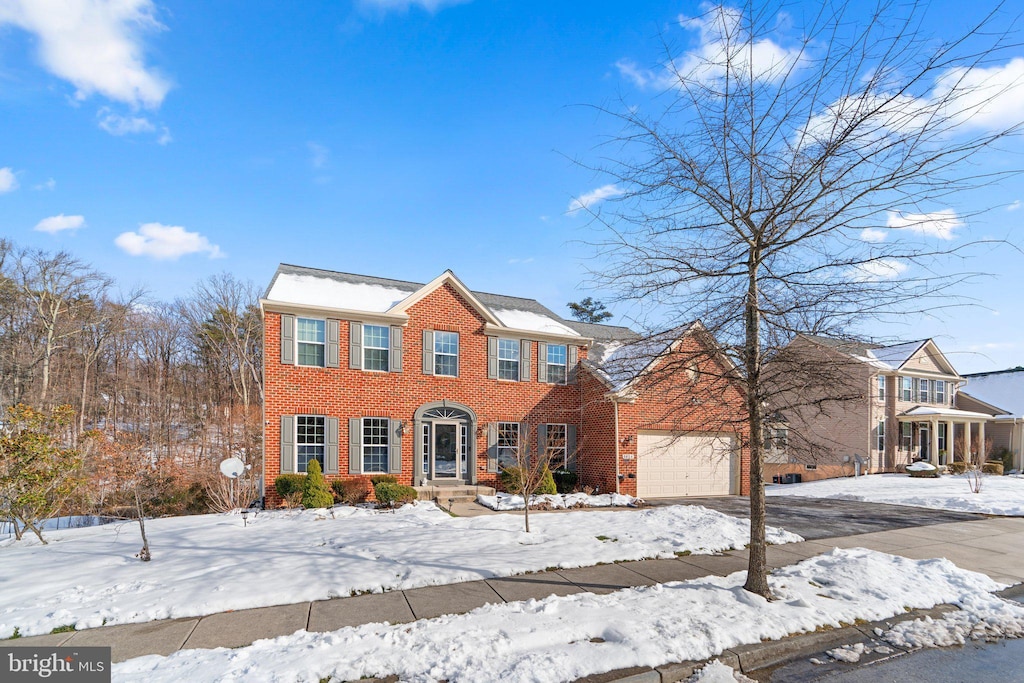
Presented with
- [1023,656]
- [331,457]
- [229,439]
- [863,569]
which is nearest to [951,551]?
[863,569]

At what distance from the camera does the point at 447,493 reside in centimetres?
1513

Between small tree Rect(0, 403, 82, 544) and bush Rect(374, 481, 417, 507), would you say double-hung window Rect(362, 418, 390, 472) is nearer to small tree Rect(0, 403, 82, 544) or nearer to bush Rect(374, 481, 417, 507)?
bush Rect(374, 481, 417, 507)

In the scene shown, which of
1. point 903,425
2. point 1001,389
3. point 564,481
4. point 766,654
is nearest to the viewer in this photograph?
point 766,654

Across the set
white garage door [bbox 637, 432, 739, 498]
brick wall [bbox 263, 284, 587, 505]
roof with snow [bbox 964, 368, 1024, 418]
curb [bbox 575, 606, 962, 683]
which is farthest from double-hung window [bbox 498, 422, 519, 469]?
roof with snow [bbox 964, 368, 1024, 418]

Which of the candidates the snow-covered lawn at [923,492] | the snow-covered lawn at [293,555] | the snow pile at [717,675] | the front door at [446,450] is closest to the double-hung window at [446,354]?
the front door at [446,450]

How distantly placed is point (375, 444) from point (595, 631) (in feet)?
37.1

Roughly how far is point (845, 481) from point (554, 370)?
1481cm

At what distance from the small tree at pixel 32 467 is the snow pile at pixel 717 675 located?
10422mm

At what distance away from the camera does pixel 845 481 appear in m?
22.8

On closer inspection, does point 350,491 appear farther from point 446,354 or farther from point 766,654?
point 766,654

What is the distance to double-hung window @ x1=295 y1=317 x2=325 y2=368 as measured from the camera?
14719 millimetres

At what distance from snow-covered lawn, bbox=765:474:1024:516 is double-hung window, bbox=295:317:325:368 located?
1682cm

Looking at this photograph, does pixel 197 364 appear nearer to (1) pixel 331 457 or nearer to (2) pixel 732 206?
(1) pixel 331 457

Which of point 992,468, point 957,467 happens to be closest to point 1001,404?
point 992,468
